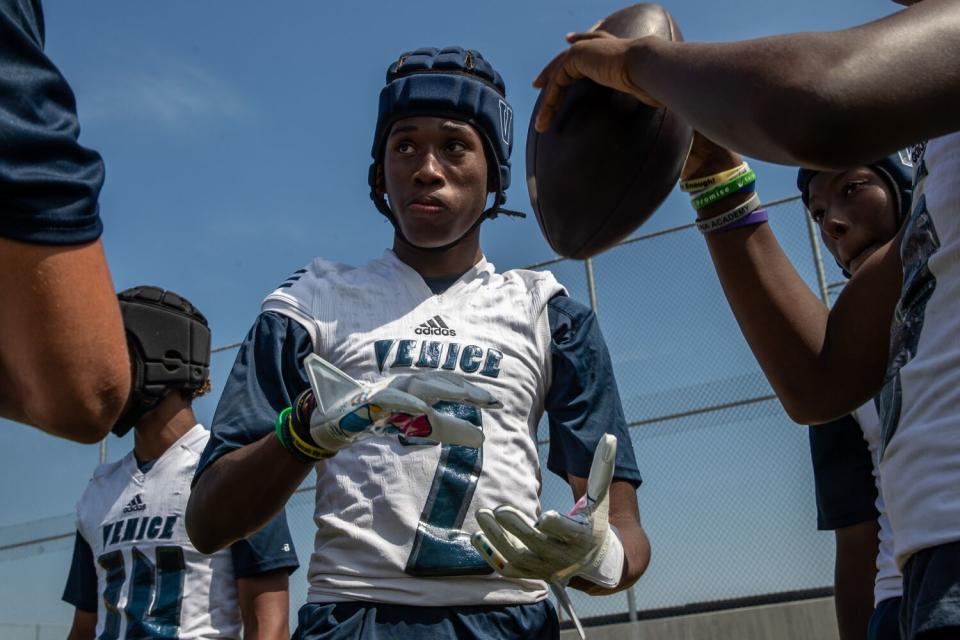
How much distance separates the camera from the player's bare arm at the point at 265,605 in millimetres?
3789

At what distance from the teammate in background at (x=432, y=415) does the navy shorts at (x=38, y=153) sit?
78cm

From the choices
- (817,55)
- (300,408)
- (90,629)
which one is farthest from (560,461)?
(90,629)

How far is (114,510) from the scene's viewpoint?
4262mm

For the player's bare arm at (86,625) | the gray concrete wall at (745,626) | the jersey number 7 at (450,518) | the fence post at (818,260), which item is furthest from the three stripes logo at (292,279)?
the fence post at (818,260)

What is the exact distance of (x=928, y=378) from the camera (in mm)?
1521

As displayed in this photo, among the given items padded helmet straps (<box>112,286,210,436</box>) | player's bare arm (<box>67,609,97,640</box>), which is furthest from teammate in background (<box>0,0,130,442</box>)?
player's bare arm (<box>67,609,97,640</box>)

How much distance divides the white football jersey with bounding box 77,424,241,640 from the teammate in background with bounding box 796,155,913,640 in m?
2.14

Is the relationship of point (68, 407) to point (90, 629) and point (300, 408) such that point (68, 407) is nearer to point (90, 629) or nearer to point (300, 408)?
point (300, 408)

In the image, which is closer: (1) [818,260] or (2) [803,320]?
(2) [803,320]

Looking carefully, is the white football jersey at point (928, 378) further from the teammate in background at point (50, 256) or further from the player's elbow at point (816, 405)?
the teammate in background at point (50, 256)

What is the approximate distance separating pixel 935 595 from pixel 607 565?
1.02 meters

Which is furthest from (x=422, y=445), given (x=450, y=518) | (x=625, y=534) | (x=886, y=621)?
(x=886, y=621)

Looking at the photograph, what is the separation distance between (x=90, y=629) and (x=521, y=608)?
8.51 ft

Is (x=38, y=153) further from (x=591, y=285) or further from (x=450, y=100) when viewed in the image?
(x=591, y=285)
